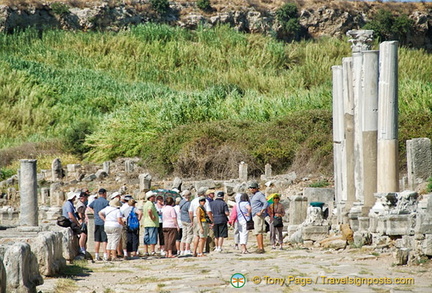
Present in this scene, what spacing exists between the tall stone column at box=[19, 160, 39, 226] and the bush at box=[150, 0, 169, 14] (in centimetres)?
6045

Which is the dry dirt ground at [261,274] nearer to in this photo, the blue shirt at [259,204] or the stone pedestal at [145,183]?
the blue shirt at [259,204]

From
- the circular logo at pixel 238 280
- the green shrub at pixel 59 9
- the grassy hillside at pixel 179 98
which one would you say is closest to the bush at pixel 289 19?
the grassy hillside at pixel 179 98

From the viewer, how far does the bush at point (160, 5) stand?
82.6 meters

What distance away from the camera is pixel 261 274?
14.6 meters

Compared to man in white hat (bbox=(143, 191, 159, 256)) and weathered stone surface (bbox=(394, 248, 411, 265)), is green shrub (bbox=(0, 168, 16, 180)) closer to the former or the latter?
man in white hat (bbox=(143, 191, 159, 256))

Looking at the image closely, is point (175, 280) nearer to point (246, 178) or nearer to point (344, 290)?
point (344, 290)

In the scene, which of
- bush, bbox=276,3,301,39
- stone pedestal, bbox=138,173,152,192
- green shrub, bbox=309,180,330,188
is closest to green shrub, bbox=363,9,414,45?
bush, bbox=276,3,301,39

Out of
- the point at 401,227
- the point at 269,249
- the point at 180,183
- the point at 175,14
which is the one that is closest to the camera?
the point at 401,227

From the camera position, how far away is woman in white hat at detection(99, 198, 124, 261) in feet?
60.1

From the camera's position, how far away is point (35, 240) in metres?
15.2

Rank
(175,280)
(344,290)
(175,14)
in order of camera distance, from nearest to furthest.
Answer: (344,290) < (175,280) < (175,14)

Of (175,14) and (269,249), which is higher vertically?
(175,14)

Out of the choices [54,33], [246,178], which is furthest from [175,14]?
[246,178]

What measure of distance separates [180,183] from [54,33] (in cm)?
4443
